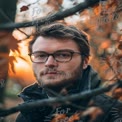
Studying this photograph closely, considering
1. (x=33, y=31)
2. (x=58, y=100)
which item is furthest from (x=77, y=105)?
(x=33, y=31)

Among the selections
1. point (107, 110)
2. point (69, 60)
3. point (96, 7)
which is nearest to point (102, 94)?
point (107, 110)

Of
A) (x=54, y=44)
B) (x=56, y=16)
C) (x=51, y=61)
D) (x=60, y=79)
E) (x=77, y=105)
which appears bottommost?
(x=77, y=105)

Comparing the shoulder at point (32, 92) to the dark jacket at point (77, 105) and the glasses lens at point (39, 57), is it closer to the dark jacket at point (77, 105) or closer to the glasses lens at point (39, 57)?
the dark jacket at point (77, 105)

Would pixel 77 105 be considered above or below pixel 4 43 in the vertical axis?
below

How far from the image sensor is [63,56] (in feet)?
9.50

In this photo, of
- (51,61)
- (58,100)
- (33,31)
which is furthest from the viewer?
(33,31)

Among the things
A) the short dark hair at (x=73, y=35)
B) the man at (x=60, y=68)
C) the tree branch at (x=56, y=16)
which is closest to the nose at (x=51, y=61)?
the man at (x=60, y=68)

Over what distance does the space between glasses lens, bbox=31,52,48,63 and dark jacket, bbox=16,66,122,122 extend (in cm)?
16

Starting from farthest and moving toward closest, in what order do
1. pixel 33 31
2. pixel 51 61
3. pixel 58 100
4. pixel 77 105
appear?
1. pixel 33 31
2. pixel 51 61
3. pixel 77 105
4. pixel 58 100

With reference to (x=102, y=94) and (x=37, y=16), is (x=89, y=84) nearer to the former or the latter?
(x=102, y=94)

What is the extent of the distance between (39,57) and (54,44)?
0.41 ft

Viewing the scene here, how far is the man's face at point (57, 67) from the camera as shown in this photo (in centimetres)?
289

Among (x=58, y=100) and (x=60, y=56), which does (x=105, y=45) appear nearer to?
(x=60, y=56)

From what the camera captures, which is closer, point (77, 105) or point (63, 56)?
point (77, 105)
